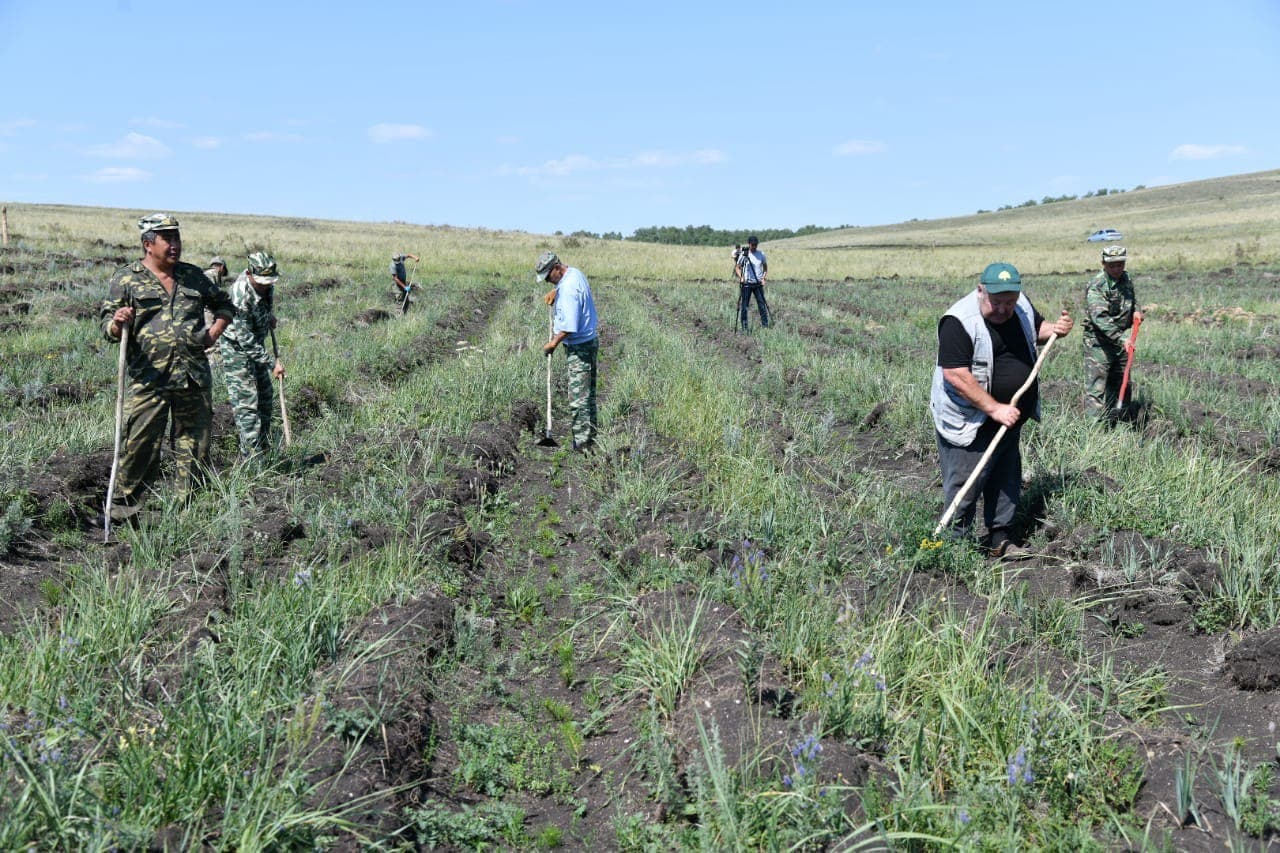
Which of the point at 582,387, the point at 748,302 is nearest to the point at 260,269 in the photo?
the point at 582,387

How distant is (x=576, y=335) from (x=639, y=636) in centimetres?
447

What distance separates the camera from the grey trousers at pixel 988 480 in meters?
5.42

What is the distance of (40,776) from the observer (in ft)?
9.32

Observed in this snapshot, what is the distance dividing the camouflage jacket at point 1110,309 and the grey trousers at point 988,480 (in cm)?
342

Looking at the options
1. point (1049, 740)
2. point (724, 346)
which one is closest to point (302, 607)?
point (1049, 740)

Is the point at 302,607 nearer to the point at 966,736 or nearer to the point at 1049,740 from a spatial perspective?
the point at 966,736

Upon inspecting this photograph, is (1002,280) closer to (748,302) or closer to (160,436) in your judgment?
(160,436)

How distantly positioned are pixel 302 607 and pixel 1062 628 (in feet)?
12.4

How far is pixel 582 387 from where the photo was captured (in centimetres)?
844

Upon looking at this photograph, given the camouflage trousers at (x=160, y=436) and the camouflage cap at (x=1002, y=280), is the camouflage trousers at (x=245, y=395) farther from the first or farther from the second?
the camouflage cap at (x=1002, y=280)

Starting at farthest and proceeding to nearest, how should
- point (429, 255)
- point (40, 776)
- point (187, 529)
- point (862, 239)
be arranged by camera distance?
point (862, 239)
point (429, 255)
point (187, 529)
point (40, 776)

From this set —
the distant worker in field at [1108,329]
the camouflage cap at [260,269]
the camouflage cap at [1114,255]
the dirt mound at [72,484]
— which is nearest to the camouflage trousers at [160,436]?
→ the dirt mound at [72,484]

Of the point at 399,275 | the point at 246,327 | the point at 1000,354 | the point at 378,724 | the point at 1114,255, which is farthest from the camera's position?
the point at 399,275

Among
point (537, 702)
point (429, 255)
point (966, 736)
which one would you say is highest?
point (429, 255)
